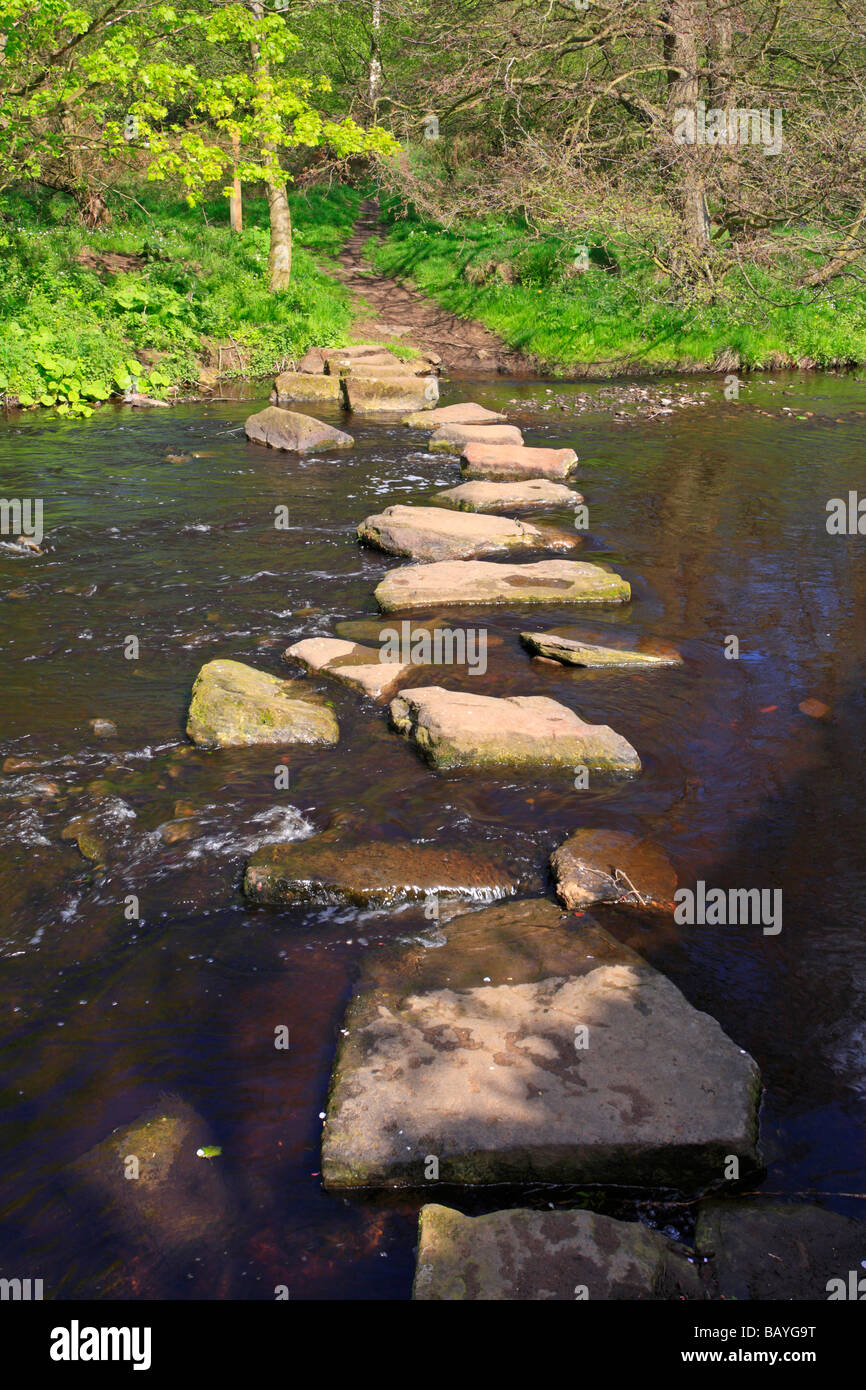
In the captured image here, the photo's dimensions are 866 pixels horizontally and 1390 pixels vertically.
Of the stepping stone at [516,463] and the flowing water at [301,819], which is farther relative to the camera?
the stepping stone at [516,463]

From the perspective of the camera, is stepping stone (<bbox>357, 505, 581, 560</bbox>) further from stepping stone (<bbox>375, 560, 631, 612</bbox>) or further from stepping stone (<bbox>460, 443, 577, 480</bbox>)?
stepping stone (<bbox>460, 443, 577, 480</bbox>)

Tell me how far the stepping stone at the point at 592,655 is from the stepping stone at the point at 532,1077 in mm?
3148

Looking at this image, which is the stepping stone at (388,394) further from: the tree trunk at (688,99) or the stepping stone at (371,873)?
the stepping stone at (371,873)

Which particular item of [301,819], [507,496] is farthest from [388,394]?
[301,819]

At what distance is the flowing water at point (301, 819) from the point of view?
3.28 meters

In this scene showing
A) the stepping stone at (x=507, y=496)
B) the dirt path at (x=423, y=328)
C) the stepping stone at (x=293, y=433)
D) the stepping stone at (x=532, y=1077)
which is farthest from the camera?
the dirt path at (x=423, y=328)

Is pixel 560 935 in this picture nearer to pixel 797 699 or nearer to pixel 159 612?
pixel 797 699

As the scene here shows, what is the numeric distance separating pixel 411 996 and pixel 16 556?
6866 mm

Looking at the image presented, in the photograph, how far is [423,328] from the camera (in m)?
20.1

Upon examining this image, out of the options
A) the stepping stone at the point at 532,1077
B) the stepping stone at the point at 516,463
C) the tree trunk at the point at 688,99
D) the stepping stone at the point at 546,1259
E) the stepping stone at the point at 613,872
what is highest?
the tree trunk at the point at 688,99

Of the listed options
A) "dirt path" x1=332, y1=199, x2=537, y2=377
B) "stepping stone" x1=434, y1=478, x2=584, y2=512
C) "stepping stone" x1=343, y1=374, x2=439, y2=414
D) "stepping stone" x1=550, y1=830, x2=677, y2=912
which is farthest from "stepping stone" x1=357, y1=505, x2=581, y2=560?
"dirt path" x1=332, y1=199, x2=537, y2=377

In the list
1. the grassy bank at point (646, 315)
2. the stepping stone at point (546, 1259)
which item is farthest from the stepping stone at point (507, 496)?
the stepping stone at point (546, 1259)

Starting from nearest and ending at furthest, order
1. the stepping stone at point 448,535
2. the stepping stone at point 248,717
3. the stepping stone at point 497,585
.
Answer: the stepping stone at point 248,717
the stepping stone at point 497,585
the stepping stone at point 448,535

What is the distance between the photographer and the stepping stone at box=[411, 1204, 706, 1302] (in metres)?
2.70
